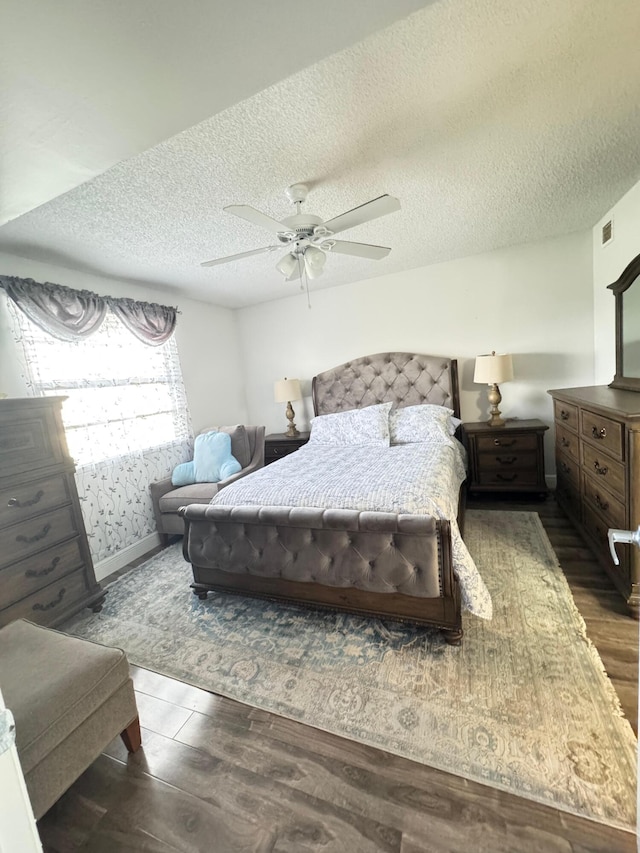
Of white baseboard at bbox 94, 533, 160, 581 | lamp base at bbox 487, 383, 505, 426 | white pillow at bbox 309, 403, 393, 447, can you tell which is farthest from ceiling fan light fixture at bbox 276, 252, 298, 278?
white baseboard at bbox 94, 533, 160, 581

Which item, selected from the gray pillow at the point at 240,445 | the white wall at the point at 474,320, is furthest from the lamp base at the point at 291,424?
the gray pillow at the point at 240,445

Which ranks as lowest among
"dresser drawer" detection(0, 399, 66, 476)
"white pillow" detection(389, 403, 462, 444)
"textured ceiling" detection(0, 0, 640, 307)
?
"white pillow" detection(389, 403, 462, 444)

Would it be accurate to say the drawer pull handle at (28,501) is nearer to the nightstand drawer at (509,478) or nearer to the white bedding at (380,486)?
the white bedding at (380,486)

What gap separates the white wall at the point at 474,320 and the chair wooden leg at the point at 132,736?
342 cm

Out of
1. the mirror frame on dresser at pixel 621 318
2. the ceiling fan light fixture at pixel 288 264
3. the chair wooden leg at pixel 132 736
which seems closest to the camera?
the chair wooden leg at pixel 132 736

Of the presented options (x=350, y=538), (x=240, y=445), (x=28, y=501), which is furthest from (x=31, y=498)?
(x=350, y=538)

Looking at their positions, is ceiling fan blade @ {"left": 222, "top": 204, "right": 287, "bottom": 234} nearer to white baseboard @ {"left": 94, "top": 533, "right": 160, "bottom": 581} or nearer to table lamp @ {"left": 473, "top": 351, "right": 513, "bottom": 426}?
table lamp @ {"left": 473, "top": 351, "right": 513, "bottom": 426}

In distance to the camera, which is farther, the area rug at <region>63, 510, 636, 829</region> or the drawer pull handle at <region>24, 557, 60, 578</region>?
the drawer pull handle at <region>24, 557, 60, 578</region>

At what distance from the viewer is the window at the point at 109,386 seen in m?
2.61

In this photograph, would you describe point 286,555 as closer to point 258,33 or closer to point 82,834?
point 82,834

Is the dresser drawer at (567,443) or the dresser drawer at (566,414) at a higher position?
the dresser drawer at (566,414)

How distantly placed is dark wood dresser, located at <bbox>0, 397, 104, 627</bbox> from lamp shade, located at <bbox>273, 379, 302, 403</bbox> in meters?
2.24

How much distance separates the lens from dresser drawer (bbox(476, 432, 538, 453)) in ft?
10.5

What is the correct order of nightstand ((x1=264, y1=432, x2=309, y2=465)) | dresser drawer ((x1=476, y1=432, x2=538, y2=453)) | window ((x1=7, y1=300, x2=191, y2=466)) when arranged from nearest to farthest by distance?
window ((x1=7, y1=300, x2=191, y2=466)) < dresser drawer ((x1=476, y1=432, x2=538, y2=453)) < nightstand ((x1=264, y1=432, x2=309, y2=465))
